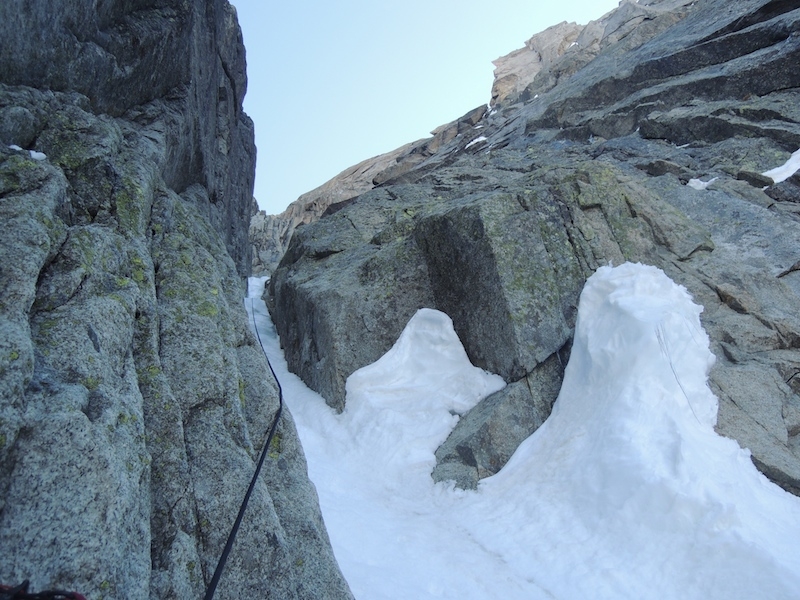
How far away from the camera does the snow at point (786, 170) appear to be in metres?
18.5

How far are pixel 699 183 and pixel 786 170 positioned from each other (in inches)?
105

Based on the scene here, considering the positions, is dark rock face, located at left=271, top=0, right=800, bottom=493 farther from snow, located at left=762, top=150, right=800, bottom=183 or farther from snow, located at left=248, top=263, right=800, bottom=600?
snow, located at left=248, top=263, right=800, bottom=600

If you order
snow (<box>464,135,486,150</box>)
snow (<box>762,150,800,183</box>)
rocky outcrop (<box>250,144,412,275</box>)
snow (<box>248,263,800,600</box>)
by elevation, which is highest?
rocky outcrop (<box>250,144,412,275</box>)

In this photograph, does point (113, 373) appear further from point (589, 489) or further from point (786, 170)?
point (786, 170)

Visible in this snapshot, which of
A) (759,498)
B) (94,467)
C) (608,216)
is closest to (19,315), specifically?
(94,467)

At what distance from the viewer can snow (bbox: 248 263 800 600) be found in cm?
879

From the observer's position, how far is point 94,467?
485 cm

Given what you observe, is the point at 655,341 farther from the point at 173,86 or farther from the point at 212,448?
the point at 173,86

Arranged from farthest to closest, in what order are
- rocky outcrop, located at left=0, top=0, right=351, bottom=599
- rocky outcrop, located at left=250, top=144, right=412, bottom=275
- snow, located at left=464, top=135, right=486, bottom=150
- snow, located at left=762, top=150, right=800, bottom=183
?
1. rocky outcrop, located at left=250, top=144, right=412, bottom=275
2. snow, located at left=464, top=135, right=486, bottom=150
3. snow, located at left=762, top=150, right=800, bottom=183
4. rocky outcrop, located at left=0, top=0, right=351, bottom=599

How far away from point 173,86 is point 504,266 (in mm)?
9353

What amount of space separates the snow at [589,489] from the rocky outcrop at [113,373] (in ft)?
10.2

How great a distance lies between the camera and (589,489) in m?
10.5

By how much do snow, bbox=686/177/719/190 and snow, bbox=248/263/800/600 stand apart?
6.23 meters

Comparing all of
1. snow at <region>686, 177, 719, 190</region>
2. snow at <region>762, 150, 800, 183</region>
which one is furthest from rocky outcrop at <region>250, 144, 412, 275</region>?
snow at <region>762, 150, 800, 183</region>
